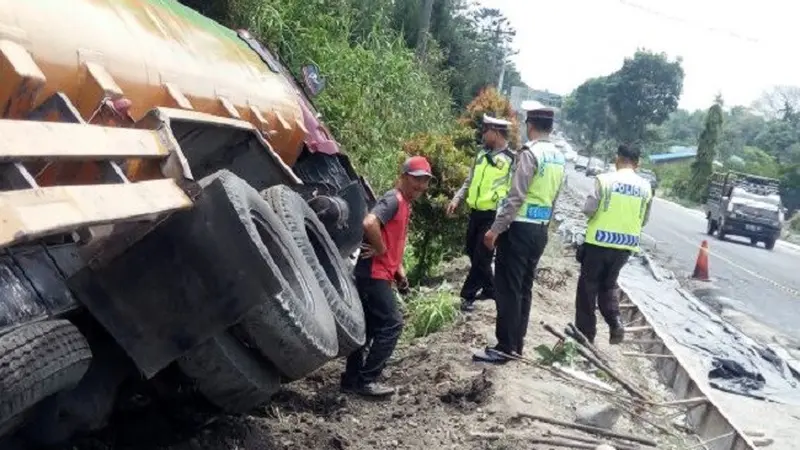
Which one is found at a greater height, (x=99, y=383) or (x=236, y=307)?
(x=236, y=307)

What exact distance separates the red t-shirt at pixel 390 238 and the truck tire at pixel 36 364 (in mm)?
2752

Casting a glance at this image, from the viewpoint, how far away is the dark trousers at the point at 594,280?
7160 mm

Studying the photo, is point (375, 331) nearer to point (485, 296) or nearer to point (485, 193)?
point (485, 193)

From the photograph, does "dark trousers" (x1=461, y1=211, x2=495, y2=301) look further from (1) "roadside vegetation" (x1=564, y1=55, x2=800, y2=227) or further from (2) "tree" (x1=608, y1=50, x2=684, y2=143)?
(2) "tree" (x1=608, y1=50, x2=684, y2=143)

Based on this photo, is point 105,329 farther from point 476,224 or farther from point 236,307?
point 476,224

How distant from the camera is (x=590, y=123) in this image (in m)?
85.6

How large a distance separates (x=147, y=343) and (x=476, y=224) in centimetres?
521

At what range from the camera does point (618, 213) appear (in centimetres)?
707

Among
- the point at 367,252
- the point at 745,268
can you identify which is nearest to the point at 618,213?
the point at 367,252

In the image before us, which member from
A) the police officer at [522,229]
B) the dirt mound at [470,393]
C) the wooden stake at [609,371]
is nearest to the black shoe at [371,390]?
the dirt mound at [470,393]

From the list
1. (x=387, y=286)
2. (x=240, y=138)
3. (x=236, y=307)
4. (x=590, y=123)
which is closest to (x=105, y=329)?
(x=236, y=307)

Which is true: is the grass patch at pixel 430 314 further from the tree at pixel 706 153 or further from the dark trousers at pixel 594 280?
the tree at pixel 706 153

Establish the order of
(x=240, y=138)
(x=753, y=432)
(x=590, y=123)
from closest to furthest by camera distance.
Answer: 1. (x=240, y=138)
2. (x=753, y=432)
3. (x=590, y=123)

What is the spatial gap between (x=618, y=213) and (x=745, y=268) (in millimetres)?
13277
